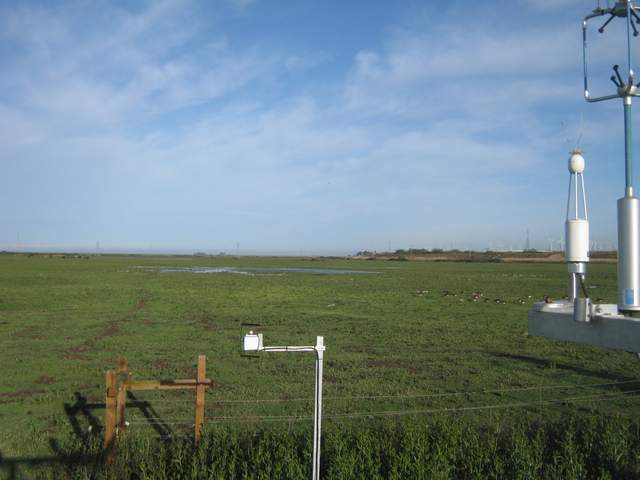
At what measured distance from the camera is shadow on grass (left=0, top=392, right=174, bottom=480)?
7.65 meters

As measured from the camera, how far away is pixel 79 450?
8.13 metres

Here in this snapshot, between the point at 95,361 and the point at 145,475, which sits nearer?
the point at 145,475

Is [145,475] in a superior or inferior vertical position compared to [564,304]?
inferior

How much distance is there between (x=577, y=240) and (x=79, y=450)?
7.53 meters

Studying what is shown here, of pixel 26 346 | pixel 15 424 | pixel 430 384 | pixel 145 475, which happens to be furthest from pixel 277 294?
pixel 145 475

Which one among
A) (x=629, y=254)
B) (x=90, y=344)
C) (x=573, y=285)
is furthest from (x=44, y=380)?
(x=629, y=254)

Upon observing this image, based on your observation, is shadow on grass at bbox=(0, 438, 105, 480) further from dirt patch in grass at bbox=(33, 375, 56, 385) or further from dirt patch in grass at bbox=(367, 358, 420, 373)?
→ dirt patch in grass at bbox=(367, 358, 420, 373)

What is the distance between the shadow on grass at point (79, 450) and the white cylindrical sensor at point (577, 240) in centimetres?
657

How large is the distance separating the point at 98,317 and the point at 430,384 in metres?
18.1

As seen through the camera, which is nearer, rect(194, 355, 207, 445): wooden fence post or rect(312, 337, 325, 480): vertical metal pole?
rect(312, 337, 325, 480): vertical metal pole

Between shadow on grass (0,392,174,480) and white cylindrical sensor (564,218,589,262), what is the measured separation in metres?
6.57

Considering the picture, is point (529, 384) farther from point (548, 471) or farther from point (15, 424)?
point (15, 424)

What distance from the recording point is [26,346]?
58.6ft

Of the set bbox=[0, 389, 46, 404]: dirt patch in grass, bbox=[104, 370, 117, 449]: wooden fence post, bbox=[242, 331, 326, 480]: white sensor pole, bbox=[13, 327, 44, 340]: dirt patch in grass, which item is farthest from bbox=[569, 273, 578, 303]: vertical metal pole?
bbox=[13, 327, 44, 340]: dirt patch in grass
